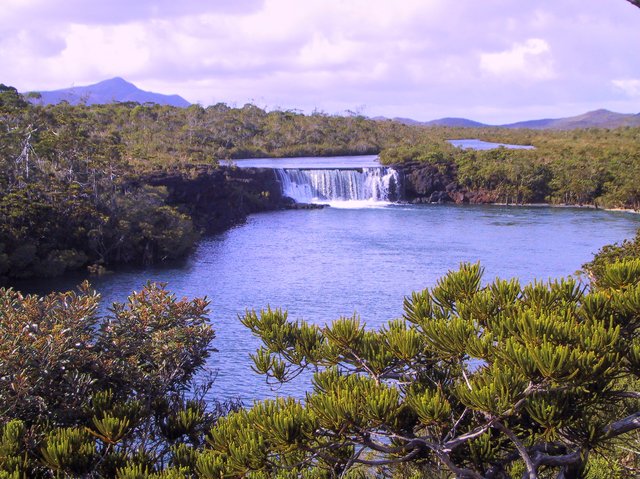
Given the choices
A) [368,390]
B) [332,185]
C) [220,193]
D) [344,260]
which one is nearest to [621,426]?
[368,390]

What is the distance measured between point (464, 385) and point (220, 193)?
122 ft

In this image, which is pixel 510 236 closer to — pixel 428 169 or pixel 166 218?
pixel 166 218

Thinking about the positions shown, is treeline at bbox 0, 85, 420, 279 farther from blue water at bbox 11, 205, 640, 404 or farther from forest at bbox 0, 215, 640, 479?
forest at bbox 0, 215, 640, 479

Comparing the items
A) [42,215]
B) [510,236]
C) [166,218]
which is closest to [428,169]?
[510,236]

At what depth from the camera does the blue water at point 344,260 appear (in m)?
19.1

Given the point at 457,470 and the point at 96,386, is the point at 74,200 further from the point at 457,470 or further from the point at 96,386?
the point at 457,470

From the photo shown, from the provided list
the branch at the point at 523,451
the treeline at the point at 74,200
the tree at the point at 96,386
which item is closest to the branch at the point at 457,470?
the branch at the point at 523,451

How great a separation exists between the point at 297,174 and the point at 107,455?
1753 inches

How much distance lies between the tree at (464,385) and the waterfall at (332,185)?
43.7 meters

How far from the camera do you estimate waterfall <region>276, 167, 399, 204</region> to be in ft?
162

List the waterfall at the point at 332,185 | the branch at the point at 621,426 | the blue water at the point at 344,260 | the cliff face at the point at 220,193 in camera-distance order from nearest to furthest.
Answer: the branch at the point at 621,426, the blue water at the point at 344,260, the cliff face at the point at 220,193, the waterfall at the point at 332,185

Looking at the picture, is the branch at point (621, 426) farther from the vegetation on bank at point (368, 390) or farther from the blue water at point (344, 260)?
the blue water at point (344, 260)

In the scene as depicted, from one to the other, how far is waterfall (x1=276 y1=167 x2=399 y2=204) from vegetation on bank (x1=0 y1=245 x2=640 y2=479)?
42578 mm

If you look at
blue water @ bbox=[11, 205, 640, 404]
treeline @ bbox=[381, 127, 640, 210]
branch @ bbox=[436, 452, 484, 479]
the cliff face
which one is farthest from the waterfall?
branch @ bbox=[436, 452, 484, 479]
